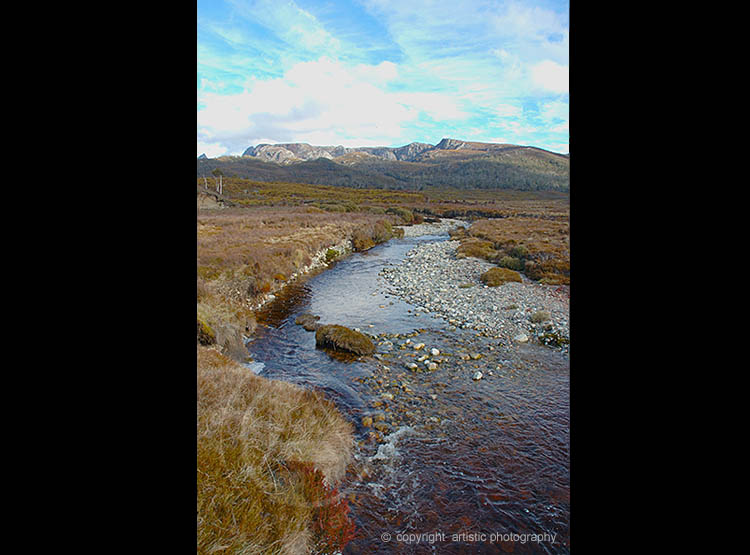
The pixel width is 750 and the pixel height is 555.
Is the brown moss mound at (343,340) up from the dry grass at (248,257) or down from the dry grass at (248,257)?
down

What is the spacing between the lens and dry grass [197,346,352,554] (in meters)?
3.25

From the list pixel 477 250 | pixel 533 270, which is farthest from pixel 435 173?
pixel 533 270

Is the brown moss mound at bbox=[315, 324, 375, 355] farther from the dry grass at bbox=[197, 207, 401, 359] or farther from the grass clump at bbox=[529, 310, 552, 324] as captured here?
the grass clump at bbox=[529, 310, 552, 324]

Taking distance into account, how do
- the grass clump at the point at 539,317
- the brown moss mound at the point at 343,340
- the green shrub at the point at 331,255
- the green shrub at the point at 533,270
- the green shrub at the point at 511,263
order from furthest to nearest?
the green shrub at the point at 331,255
the green shrub at the point at 511,263
the green shrub at the point at 533,270
the grass clump at the point at 539,317
the brown moss mound at the point at 343,340

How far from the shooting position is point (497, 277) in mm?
15891

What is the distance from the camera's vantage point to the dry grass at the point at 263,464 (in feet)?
10.7

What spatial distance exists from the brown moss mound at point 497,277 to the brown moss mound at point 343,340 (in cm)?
780

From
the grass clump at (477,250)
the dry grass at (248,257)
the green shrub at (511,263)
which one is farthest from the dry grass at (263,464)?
the grass clump at (477,250)

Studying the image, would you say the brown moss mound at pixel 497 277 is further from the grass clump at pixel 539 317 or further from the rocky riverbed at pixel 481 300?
the grass clump at pixel 539 317
